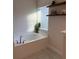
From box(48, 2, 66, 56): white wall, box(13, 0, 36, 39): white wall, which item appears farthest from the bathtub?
box(13, 0, 36, 39): white wall

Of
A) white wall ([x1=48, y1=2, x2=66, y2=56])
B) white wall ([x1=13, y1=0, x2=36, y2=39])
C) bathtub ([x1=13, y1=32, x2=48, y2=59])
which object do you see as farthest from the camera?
white wall ([x1=13, y1=0, x2=36, y2=39])

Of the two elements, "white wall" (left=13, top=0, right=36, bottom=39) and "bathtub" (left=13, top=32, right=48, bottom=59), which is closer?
"bathtub" (left=13, top=32, right=48, bottom=59)

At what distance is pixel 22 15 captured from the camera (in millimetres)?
5152

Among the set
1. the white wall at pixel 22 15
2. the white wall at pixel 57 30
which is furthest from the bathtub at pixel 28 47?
the white wall at pixel 22 15

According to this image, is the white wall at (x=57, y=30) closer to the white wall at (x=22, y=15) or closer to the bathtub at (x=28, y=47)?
the bathtub at (x=28, y=47)

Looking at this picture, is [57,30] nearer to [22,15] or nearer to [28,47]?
[28,47]

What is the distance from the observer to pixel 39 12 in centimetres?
558

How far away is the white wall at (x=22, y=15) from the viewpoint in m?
5.00

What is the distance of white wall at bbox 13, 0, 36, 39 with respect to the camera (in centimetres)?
500

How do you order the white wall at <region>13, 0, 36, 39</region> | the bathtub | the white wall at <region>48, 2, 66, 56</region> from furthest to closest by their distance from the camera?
the white wall at <region>13, 0, 36, 39</region> → the white wall at <region>48, 2, 66, 56</region> → the bathtub

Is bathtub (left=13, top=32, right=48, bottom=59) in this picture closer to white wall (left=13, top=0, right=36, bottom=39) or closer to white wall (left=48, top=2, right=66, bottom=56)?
white wall (left=48, top=2, right=66, bottom=56)
